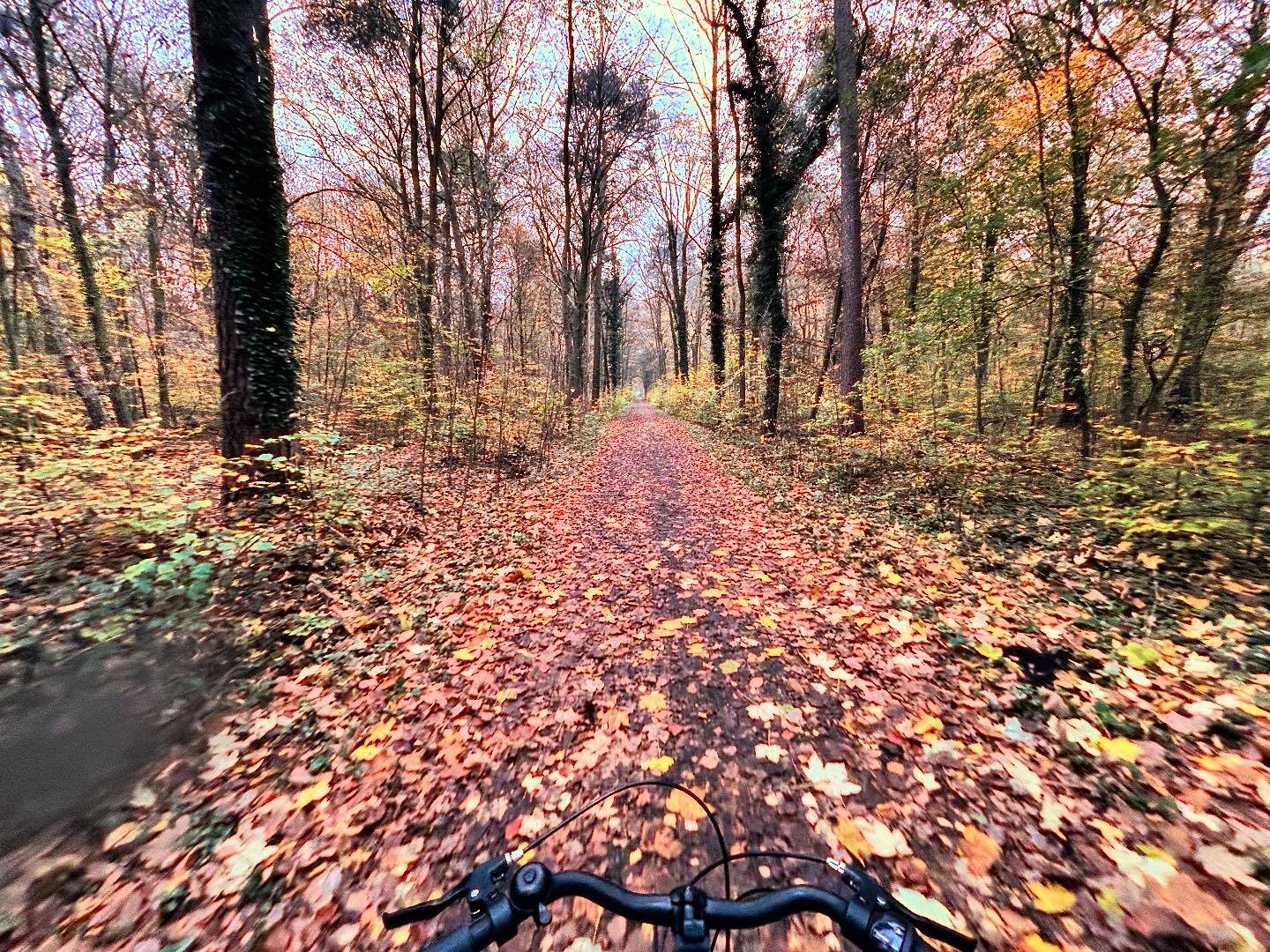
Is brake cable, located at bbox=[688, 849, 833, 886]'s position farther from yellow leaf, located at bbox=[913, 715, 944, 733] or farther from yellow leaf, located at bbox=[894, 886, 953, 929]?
yellow leaf, located at bbox=[913, 715, 944, 733]

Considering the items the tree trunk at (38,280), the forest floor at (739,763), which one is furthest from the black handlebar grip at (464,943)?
the tree trunk at (38,280)

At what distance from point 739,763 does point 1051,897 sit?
1464 mm

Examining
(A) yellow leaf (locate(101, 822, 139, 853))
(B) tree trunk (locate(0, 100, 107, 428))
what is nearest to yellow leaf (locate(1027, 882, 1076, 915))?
(A) yellow leaf (locate(101, 822, 139, 853))

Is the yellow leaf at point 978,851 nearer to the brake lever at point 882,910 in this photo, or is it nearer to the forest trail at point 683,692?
the forest trail at point 683,692

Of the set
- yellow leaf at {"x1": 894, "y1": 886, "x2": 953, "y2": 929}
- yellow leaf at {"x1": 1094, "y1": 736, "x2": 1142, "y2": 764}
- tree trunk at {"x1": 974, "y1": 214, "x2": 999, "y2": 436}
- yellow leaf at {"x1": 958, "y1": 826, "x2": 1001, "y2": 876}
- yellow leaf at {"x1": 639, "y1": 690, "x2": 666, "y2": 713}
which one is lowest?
yellow leaf at {"x1": 639, "y1": 690, "x2": 666, "y2": 713}

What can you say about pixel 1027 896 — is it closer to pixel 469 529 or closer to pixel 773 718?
pixel 773 718

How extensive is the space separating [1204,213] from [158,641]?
37.7ft

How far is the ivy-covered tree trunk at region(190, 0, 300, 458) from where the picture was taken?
5488 mm

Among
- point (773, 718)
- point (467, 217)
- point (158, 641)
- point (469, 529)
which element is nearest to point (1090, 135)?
point (773, 718)

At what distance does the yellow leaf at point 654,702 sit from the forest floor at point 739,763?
27mm

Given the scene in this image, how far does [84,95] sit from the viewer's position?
1295 cm

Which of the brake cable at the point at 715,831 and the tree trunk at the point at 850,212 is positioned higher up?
the tree trunk at the point at 850,212

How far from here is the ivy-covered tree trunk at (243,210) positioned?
549cm

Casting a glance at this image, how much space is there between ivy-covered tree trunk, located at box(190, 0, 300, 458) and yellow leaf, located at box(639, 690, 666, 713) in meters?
5.13
